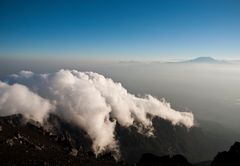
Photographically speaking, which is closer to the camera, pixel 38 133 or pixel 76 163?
pixel 76 163

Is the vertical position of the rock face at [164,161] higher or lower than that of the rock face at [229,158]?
lower

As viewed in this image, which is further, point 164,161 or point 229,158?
point 164,161

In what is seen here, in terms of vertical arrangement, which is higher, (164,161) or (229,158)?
(229,158)

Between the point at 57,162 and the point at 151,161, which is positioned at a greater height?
the point at 57,162

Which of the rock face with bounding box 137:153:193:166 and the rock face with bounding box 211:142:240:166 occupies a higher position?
the rock face with bounding box 211:142:240:166

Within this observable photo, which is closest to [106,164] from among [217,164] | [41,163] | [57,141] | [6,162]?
[41,163]

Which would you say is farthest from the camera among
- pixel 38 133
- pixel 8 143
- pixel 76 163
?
pixel 38 133

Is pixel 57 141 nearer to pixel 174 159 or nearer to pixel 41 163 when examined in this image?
pixel 174 159

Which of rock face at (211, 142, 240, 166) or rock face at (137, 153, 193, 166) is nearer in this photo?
rock face at (211, 142, 240, 166)

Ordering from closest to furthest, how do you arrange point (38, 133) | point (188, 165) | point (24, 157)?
point (24, 157) < point (188, 165) < point (38, 133)

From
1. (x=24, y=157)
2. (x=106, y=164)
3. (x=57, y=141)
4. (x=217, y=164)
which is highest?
(x=24, y=157)

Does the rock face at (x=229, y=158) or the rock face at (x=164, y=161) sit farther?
Result: the rock face at (x=164, y=161)
